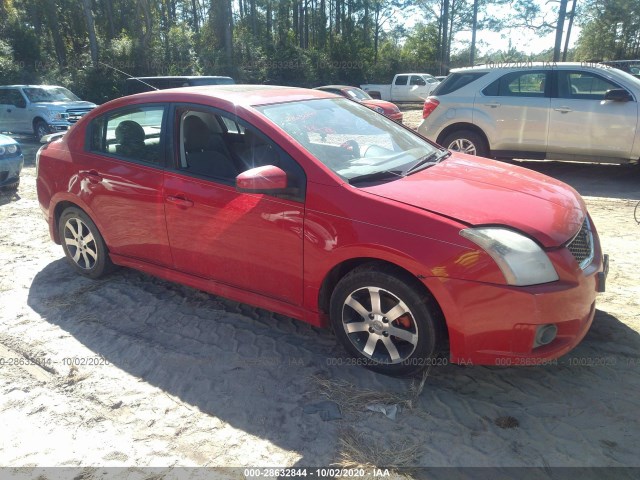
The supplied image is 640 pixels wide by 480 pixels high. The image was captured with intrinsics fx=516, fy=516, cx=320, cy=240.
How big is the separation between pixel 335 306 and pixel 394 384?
586 millimetres

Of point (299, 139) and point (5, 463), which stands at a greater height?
point (299, 139)

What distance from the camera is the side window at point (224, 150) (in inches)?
129

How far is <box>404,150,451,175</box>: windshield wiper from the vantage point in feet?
Answer: 11.6

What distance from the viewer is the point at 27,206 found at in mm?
7352

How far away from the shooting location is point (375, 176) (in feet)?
10.7

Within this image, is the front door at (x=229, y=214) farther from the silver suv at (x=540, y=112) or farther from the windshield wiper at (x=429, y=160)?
the silver suv at (x=540, y=112)

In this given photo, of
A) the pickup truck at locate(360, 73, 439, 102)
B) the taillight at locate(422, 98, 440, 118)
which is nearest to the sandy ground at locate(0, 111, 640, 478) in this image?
the taillight at locate(422, 98, 440, 118)

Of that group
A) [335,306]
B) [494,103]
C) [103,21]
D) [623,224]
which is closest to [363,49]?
[103,21]

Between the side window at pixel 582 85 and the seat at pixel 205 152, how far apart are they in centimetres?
617

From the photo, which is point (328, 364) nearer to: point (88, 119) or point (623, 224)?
point (88, 119)

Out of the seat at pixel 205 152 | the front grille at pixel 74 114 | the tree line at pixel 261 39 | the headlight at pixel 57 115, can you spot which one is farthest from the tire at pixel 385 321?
the tree line at pixel 261 39

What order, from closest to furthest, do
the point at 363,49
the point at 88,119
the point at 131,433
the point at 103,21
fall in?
the point at 131,433
the point at 88,119
the point at 103,21
the point at 363,49

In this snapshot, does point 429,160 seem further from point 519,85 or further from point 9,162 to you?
point 9,162

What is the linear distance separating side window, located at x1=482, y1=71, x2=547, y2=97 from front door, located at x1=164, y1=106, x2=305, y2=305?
5791mm
